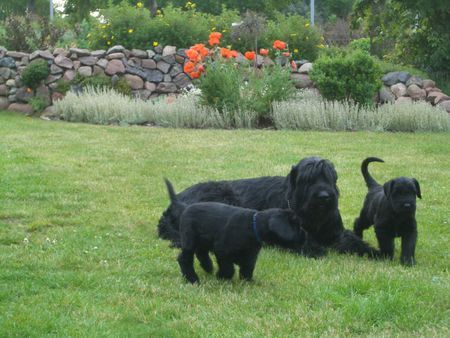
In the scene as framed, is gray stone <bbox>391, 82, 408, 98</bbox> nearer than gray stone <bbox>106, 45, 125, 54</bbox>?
Yes

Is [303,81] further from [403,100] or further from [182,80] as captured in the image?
[182,80]

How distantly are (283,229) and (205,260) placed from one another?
96cm

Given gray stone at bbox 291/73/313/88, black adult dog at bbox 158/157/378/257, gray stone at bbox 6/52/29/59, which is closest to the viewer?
black adult dog at bbox 158/157/378/257

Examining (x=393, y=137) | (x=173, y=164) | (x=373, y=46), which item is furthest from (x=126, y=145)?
(x=373, y=46)

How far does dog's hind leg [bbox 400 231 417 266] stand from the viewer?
6.48m

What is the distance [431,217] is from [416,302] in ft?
11.5

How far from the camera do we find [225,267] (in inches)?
224

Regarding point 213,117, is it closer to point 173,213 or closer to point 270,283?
point 173,213

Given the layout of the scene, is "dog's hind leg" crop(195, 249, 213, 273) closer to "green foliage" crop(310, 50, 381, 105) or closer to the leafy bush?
the leafy bush

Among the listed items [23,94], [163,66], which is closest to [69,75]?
[23,94]

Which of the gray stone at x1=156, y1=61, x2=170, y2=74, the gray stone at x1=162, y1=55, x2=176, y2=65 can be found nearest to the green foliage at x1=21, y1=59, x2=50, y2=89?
the gray stone at x1=156, y1=61, x2=170, y2=74

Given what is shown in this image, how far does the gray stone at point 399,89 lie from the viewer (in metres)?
19.1

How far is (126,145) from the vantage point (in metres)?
13.9

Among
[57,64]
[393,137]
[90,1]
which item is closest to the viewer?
[393,137]
